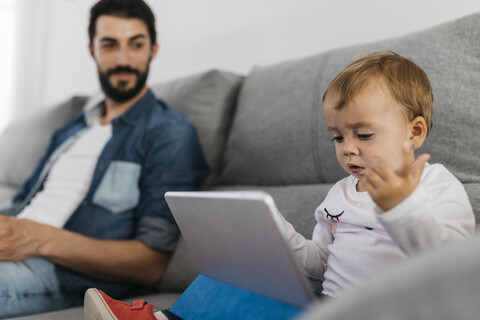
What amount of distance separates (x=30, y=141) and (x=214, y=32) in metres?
1.08

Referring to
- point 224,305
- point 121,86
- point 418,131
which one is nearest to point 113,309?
point 224,305

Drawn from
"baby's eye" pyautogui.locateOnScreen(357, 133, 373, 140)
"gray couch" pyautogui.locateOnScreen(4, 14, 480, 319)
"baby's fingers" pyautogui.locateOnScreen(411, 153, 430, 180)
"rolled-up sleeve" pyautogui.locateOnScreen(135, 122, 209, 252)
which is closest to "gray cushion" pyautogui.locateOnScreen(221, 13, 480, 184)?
"gray couch" pyautogui.locateOnScreen(4, 14, 480, 319)

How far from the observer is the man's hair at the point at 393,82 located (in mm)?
705

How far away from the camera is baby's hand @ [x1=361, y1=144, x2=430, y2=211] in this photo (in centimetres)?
52

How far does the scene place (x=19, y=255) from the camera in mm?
1108

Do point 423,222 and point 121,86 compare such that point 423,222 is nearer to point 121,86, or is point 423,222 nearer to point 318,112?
point 318,112

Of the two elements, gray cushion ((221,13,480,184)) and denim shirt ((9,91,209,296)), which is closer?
gray cushion ((221,13,480,184))

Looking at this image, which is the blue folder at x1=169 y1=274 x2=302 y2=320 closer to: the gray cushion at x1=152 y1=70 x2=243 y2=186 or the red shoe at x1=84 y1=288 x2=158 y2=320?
the red shoe at x1=84 y1=288 x2=158 y2=320

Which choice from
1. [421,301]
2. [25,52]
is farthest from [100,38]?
[25,52]

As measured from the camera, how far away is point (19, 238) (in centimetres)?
110

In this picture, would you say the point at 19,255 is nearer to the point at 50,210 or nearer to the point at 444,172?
the point at 50,210

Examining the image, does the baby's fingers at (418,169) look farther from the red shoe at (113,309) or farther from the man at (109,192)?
the man at (109,192)

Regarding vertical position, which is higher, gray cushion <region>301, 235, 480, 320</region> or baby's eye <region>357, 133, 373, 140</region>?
gray cushion <region>301, 235, 480, 320</region>

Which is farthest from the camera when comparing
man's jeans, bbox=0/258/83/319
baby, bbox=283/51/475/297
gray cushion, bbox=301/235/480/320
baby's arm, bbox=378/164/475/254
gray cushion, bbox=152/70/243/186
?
gray cushion, bbox=152/70/243/186
